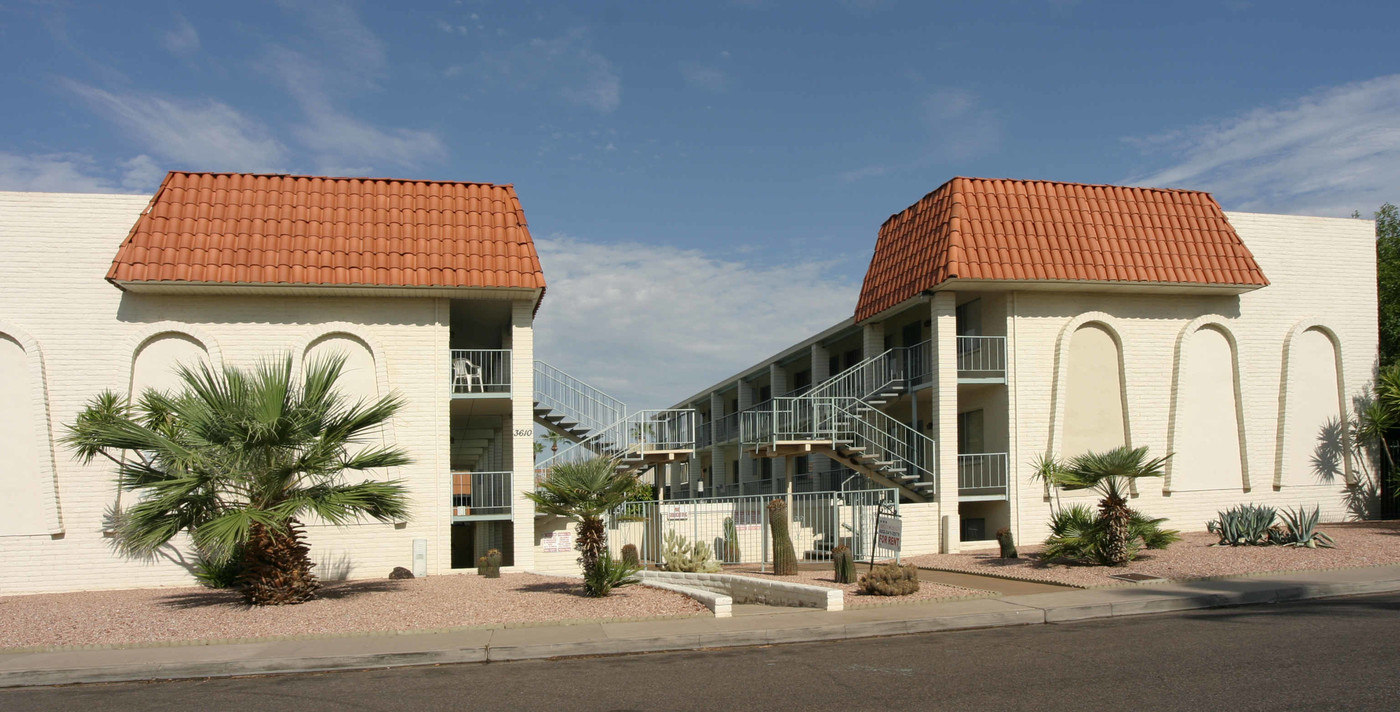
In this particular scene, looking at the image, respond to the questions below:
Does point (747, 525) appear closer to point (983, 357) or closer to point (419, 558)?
point (419, 558)

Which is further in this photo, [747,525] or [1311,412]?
[1311,412]

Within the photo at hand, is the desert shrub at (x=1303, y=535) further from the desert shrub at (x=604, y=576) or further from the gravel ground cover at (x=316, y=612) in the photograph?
the desert shrub at (x=604, y=576)

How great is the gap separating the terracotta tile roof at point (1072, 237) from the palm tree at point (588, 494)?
391 inches

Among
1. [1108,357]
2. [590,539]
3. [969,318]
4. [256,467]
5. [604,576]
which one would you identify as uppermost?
[969,318]

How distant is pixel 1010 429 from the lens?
23250mm

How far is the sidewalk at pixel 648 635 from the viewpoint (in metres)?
11.3

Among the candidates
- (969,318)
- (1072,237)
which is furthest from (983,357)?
(1072,237)

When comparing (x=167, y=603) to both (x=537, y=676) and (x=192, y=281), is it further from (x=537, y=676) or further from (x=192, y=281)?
(x=537, y=676)

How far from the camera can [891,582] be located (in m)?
15.3

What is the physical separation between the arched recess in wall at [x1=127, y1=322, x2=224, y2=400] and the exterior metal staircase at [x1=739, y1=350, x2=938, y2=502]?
11.9 metres

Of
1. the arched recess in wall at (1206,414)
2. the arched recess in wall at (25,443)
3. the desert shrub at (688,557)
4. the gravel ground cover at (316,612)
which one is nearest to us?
the gravel ground cover at (316,612)

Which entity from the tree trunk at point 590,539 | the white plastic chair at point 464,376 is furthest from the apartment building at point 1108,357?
the tree trunk at point 590,539

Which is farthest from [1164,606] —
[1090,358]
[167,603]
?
[167,603]

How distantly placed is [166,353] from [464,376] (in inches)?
233
